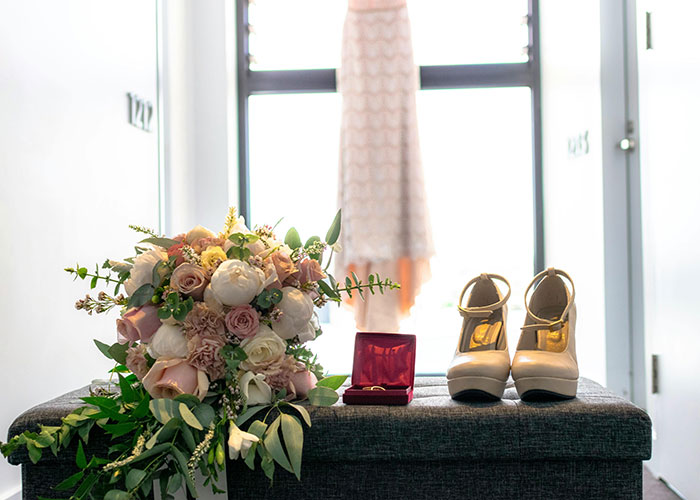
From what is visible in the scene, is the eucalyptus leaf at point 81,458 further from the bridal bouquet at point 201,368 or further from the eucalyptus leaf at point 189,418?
the eucalyptus leaf at point 189,418

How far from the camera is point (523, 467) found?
1.15 meters

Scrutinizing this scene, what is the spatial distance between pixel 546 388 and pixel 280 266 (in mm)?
518

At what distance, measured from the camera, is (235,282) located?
110 cm

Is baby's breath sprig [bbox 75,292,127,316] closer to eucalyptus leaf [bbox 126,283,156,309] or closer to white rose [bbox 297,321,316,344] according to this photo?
eucalyptus leaf [bbox 126,283,156,309]

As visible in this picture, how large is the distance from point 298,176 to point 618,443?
9.86ft

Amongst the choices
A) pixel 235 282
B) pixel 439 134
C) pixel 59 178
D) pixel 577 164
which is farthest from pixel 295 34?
pixel 235 282

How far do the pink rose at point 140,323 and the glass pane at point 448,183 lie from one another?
2738 mm

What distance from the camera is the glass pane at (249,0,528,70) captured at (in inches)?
151

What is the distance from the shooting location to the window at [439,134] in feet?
12.6

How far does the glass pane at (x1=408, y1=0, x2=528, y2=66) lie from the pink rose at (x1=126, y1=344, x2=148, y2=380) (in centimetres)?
300

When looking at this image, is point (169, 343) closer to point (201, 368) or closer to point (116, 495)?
point (201, 368)

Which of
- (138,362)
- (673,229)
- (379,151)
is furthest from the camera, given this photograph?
(379,151)

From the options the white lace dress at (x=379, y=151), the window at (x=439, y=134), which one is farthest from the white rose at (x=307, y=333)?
the window at (x=439, y=134)

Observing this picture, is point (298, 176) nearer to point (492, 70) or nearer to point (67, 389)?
point (492, 70)
